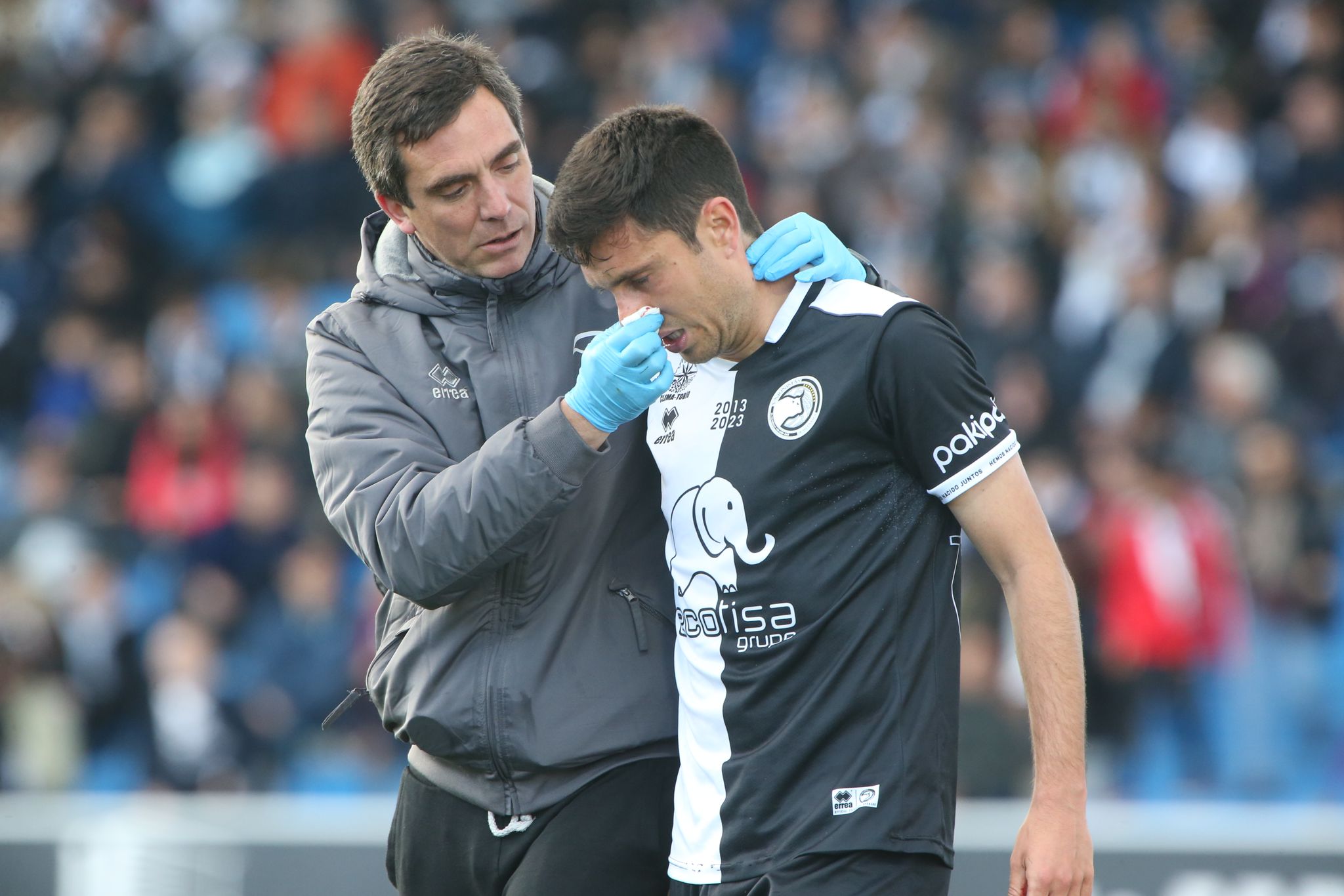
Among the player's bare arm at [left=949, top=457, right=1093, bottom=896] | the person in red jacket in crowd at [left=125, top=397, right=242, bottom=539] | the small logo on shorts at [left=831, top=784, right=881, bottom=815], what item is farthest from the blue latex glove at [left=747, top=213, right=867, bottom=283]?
the person in red jacket in crowd at [left=125, top=397, right=242, bottom=539]

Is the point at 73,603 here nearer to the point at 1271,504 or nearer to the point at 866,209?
the point at 866,209

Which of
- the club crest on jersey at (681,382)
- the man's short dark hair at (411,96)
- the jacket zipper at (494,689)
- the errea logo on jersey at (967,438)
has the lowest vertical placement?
the jacket zipper at (494,689)

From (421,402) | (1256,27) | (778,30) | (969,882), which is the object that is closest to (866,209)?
(778,30)

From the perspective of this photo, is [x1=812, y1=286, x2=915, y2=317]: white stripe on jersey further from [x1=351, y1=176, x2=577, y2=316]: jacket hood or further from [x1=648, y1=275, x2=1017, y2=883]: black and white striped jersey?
[x1=351, y1=176, x2=577, y2=316]: jacket hood

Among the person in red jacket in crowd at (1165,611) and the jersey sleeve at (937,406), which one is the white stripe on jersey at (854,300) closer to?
the jersey sleeve at (937,406)

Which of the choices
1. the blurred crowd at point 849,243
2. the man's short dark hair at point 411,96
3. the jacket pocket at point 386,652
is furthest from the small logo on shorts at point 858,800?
the blurred crowd at point 849,243

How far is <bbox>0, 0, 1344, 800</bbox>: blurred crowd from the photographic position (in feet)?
21.5

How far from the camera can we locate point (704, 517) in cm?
286

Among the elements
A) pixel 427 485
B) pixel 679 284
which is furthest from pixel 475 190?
pixel 427 485

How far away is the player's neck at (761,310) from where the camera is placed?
286cm

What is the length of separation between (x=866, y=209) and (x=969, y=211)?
568 mm

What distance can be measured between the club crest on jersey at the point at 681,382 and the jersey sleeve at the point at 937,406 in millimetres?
410

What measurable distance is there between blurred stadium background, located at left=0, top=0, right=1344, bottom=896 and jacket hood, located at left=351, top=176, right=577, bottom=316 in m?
2.93

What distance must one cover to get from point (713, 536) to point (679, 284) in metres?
0.45
